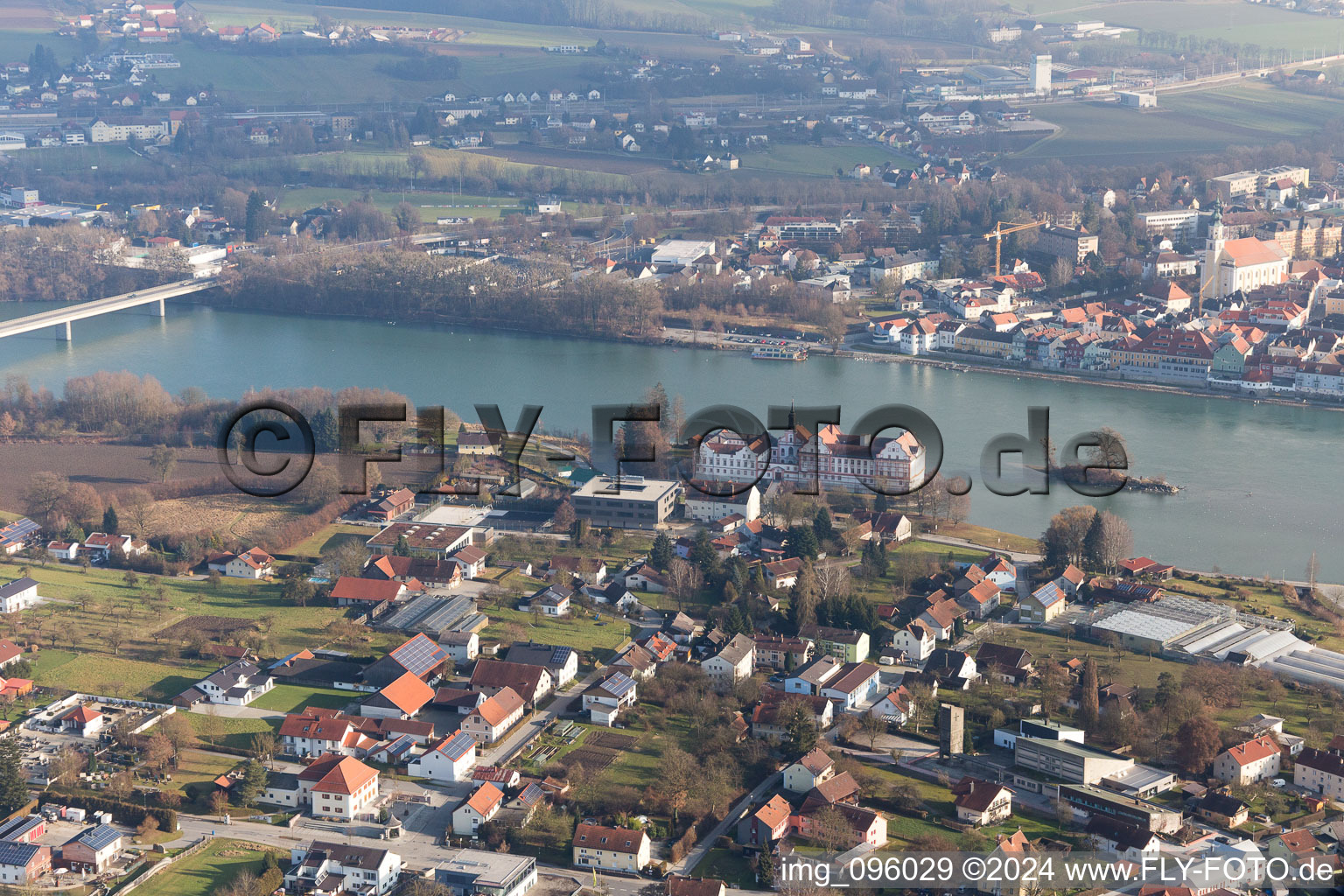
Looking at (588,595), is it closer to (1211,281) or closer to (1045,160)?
(1211,281)

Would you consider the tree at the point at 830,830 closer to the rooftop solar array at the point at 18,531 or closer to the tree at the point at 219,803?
the tree at the point at 219,803

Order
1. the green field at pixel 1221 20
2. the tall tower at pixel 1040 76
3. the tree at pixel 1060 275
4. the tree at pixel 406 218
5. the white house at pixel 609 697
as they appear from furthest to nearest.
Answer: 1. the green field at pixel 1221 20
2. the tall tower at pixel 1040 76
3. the tree at pixel 406 218
4. the tree at pixel 1060 275
5. the white house at pixel 609 697

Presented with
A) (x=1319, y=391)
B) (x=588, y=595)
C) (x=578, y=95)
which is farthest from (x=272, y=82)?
(x=588, y=595)

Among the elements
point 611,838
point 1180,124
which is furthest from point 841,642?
point 1180,124

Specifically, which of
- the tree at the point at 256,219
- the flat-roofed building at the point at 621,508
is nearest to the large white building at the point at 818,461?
the flat-roofed building at the point at 621,508

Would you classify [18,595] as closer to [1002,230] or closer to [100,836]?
[100,836]

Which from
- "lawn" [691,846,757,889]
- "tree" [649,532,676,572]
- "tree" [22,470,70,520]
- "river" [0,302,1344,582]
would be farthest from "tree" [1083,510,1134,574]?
"tree" [22,470,70,520]
